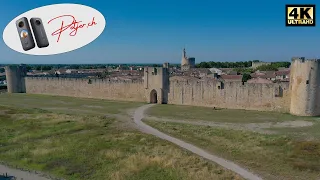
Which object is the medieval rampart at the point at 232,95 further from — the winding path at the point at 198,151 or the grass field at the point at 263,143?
the winding path at the point at 198,151

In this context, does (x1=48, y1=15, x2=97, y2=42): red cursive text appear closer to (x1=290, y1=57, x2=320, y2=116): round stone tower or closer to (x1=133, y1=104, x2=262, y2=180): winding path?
(x1=133, y1=104, x2=262, y2=180): winding path

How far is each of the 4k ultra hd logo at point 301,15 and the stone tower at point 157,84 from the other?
1655 centimetres

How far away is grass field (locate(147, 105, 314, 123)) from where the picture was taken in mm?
23938

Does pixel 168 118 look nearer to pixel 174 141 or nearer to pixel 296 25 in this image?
pixel 174 141

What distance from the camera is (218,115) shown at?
25.9 metres


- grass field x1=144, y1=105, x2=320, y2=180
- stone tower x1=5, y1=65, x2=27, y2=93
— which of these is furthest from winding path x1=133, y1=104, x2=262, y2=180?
stone tower x1=5, y1=65, x2=27, y2=93

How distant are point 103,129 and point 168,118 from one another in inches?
234

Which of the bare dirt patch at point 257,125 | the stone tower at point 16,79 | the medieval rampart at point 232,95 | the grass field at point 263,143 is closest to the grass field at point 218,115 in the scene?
the grass field at point 263,143

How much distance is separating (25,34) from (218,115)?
19.9 m

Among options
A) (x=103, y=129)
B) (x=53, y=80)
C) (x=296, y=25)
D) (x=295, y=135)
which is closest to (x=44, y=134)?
(x=103, y=129)

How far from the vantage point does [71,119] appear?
78.2ft

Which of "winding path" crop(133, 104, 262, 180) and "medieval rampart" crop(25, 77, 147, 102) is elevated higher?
"medieval rampart" crop(25, 77, 147, 102)

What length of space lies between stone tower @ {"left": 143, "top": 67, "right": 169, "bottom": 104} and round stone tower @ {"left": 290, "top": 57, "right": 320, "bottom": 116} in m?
12.9

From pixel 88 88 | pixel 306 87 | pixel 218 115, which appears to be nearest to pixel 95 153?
pixel 218 115
